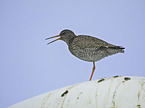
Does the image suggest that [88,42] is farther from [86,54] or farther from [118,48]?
[118,48]

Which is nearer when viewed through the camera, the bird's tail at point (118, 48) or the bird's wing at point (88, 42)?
the bird's tail at point (118, 48)

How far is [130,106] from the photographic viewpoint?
4.53 metres

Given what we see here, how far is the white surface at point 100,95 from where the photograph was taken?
15.3ft

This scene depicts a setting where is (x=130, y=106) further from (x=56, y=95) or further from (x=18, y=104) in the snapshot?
(x=18, y=104)

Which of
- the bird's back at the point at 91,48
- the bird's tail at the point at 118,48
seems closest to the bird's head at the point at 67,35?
the bird's back at the point at 91,48

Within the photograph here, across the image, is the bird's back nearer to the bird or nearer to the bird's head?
the bird

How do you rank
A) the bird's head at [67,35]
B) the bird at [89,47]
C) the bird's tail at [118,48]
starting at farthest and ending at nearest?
1. the bird's head at [67,35]
2. the bird at [89,47]
3. the bird's tail at [118,48]

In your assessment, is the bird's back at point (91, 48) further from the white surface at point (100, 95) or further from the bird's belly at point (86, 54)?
the white surface at point (100, 95)

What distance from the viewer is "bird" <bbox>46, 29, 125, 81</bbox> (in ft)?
20.2

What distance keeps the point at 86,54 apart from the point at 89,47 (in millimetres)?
194

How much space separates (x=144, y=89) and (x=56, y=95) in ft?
6.80

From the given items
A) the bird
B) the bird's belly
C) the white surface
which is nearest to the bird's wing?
the bird

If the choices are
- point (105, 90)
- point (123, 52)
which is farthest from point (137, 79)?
point (123, 52)

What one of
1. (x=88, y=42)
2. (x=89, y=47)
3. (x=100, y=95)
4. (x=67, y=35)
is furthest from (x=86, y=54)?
(x=100, y=95)
